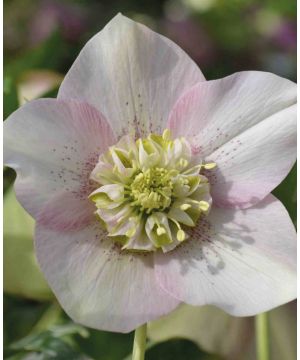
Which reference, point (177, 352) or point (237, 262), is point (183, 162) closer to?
point (237, 262)

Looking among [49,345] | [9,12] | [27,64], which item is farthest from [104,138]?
[9,12]

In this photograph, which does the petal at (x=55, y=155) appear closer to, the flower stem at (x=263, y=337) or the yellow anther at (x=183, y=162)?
the yellow anther at (x=183, y=162)

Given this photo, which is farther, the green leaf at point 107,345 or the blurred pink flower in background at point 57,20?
the blurred pink flower in background at point 57,20

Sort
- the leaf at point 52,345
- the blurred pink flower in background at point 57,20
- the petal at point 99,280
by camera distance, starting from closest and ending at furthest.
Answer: the petal at point 99,280, the leaf at point 52,345, the blurred pink flower in background at point 57,20

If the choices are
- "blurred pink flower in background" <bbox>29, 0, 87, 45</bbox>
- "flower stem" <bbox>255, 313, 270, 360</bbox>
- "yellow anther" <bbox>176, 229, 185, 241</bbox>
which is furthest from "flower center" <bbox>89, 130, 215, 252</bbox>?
"blurred pink flower in background" <bbox>29, 0, 87, 45</bbox>

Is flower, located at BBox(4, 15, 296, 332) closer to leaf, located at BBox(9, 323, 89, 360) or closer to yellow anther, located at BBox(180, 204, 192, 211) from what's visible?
yellow anther, located at BBox(180, 204, 192, 211)

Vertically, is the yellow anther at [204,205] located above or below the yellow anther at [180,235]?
above

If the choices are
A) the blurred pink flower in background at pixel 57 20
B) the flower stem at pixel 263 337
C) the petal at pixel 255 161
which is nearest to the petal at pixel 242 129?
the petal at pixel 255 161
